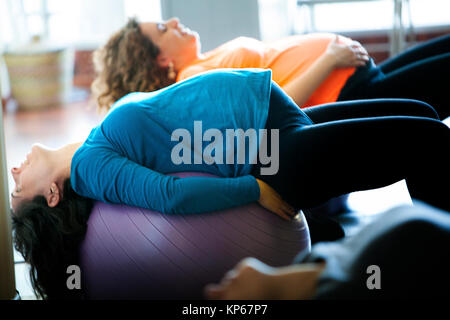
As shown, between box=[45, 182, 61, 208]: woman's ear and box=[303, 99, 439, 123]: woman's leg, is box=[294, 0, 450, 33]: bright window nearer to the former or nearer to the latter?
box=[303, 99, 439, 123]: woman's leg

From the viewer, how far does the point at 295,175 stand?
1.42m

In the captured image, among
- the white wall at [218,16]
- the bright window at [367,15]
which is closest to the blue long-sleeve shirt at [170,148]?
the white wall at [218,16]

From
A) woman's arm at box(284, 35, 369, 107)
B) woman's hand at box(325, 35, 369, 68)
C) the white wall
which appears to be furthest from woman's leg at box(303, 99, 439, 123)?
the white wall

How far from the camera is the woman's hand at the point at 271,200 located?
147cm

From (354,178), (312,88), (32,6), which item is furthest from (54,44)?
(354,178)

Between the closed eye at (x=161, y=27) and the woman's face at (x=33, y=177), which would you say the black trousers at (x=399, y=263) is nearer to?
the woman's face at (x=33, y=177)

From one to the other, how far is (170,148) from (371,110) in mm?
666

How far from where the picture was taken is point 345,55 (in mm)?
2164

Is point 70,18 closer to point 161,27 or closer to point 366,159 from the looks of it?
point 161,27

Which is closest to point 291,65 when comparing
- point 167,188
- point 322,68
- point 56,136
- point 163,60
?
point 322,68

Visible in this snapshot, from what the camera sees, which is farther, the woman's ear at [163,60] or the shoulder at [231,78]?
the woman's ear at [163,60]

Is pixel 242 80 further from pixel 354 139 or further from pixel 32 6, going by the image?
pixel 32 6

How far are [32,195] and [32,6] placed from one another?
15.0 ft

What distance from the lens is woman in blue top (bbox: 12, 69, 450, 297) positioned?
4.47 ft
